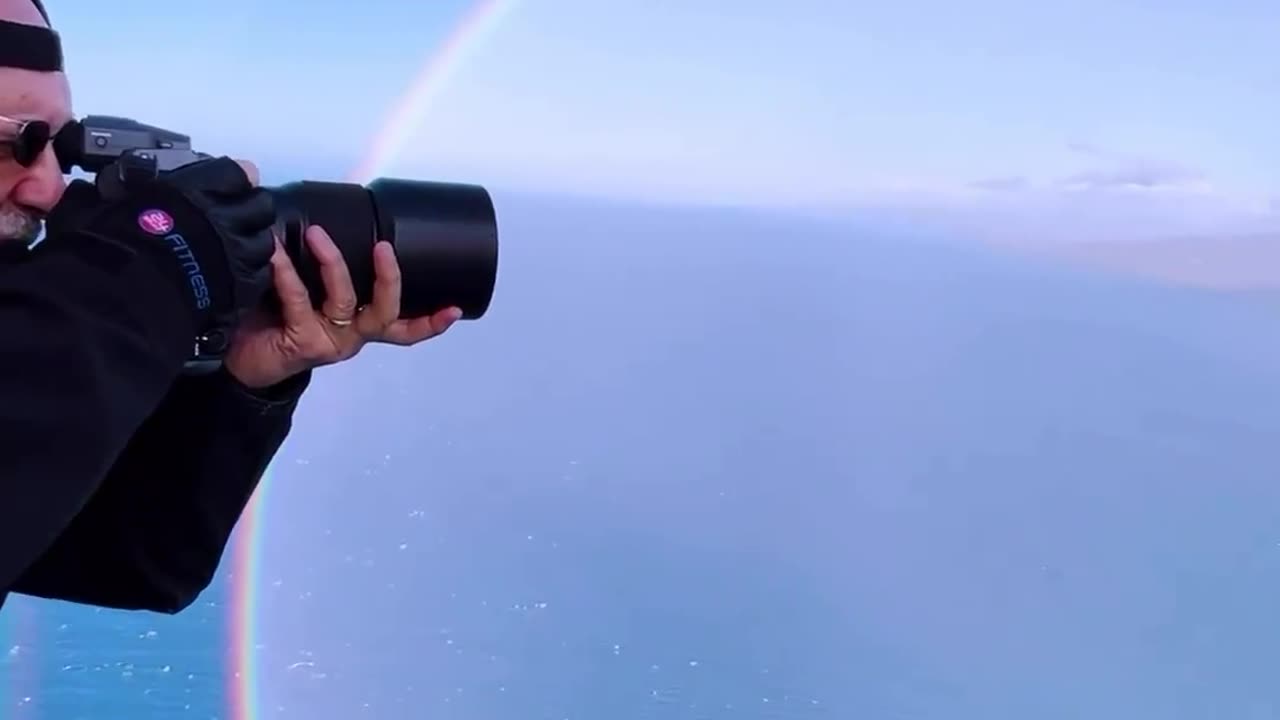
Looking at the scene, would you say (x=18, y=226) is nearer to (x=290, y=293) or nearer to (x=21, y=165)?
(x=21, y=165)

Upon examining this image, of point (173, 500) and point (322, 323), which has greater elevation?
point (322, 323)

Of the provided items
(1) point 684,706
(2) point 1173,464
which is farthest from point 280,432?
(2) point 1173,464

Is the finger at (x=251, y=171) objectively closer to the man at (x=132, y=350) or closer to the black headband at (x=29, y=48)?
the man at (x=132, y=350)

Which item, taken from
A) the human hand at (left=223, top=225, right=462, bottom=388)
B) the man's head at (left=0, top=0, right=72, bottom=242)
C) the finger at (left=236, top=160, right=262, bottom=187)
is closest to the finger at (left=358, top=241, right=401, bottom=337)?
the human hand at (left=223, top=225, right=462, bottom=388)

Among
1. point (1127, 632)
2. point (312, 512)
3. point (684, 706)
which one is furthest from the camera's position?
point (312, 512)

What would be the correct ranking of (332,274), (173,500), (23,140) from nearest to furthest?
(23,140)
(332,274)
(173,500)

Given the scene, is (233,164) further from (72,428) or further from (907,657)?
(907,657)

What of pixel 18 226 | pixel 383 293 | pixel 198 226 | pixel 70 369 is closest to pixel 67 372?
pixel 70 369
